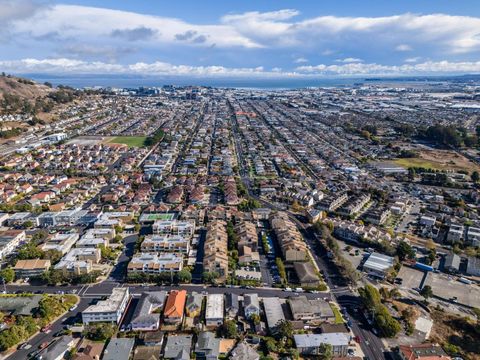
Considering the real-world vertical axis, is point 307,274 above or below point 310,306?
above

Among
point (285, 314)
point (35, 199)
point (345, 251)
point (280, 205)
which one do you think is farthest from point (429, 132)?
point (35, 199)

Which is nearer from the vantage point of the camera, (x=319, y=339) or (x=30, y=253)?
(x=319, y=339)

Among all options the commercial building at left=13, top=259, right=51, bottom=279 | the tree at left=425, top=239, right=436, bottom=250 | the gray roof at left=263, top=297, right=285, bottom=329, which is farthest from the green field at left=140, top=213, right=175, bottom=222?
the tree at left=425, top=239, right=436, bottom=250

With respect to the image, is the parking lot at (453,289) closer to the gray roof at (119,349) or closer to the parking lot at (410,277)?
the parking lot at (410,277)

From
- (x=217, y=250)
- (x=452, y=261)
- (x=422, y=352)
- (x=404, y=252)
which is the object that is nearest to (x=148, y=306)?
(x=217, y=250)

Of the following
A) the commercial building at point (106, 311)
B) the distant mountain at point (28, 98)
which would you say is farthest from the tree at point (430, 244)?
the distant mountain at point (28, 98)

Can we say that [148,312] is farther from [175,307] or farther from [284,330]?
[284,330]
